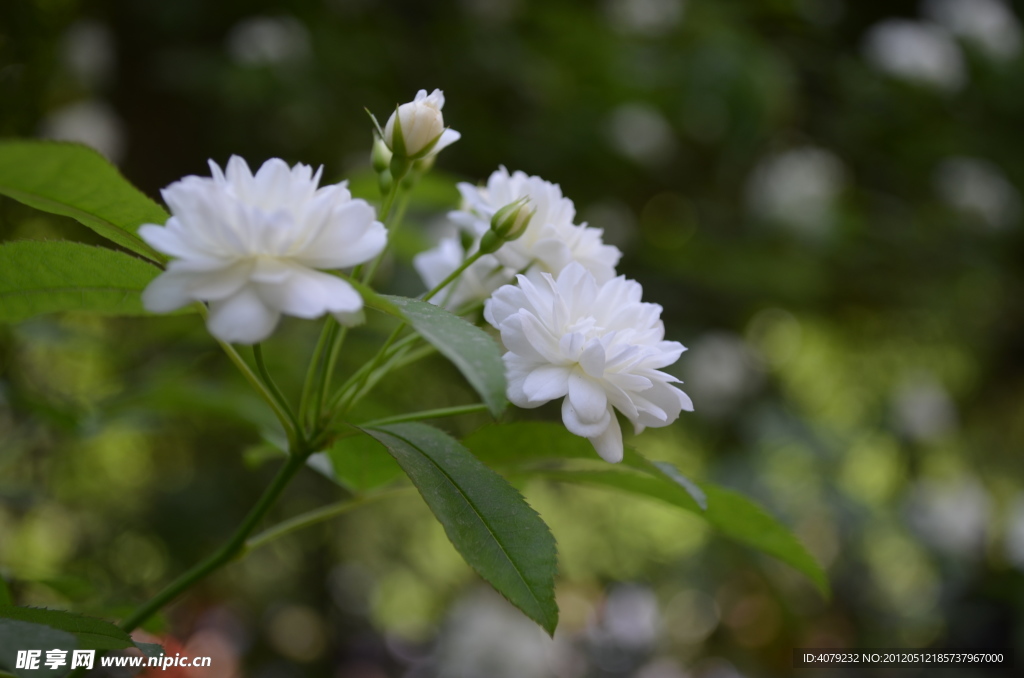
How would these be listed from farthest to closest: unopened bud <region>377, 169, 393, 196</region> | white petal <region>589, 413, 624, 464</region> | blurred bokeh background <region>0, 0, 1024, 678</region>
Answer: blurred bokeh background <region>0, 0, 1024, 678</region>
unopened bud <region>377, 169, 393, 196</region>
white petal <region>589, 413, 624, 464</region>

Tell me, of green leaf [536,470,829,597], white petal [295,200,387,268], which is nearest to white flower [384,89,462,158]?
white petal [295,200,387,268]

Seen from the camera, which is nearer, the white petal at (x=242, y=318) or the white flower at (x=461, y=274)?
the white petal at (x=242, y=318)

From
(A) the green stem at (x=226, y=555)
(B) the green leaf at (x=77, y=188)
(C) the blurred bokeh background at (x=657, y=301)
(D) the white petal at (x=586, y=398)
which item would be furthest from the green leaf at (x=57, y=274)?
(C) the blurred bokeh background at (x=657, y=301)

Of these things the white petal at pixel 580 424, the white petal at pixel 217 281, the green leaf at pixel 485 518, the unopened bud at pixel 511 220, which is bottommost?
the green leaf at pixel 485 518

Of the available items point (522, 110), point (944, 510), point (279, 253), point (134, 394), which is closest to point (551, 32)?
point (522, 110)

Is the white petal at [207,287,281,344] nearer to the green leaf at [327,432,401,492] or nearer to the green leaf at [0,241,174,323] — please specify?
the green leaf at [0,241,174,323]

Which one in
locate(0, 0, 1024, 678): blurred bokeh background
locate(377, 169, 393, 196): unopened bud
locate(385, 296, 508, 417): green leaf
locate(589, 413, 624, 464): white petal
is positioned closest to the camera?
locate(385, 296, 508, 417): green leaf

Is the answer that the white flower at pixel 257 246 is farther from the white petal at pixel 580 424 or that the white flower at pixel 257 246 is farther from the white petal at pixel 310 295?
the white petal at pixel 580 424

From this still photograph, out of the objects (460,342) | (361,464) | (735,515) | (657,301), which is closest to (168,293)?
(460,342)
